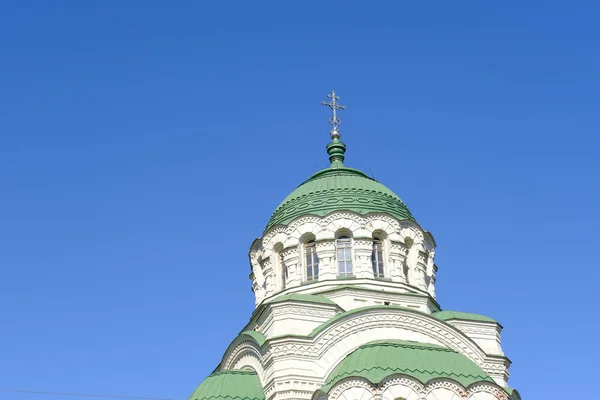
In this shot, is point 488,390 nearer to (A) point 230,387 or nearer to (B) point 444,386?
(B) point 444,386

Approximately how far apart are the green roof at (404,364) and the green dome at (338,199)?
500cm

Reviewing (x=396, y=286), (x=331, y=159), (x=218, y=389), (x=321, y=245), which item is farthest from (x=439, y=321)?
(x=331, y=159)

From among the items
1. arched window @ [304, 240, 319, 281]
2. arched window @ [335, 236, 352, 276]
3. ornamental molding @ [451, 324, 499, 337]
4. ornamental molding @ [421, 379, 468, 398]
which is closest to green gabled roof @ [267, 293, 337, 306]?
arched window @ [335, 236, 352, 276]

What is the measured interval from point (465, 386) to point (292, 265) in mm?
6587

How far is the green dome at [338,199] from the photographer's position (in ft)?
79.2

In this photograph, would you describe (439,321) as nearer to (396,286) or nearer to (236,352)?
(396,286)

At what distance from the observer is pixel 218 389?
20.2 meters

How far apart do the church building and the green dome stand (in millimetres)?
41

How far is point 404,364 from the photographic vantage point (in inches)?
748

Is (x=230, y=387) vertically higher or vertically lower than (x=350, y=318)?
lower

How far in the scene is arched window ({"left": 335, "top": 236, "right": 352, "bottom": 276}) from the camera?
76.6 feet

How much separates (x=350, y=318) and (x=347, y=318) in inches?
3.4

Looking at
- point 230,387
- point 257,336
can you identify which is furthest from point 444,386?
point 230,387

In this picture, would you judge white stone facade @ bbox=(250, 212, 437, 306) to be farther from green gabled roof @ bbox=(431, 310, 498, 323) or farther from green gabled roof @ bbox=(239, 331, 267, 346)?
green gabled roof @ bbox=(239, 331, 267, 346)
